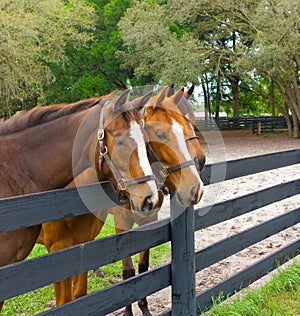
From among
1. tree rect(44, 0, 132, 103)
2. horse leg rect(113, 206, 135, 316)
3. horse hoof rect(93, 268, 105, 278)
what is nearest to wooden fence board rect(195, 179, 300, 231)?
horse leg rect(113, 206, 135, 316)

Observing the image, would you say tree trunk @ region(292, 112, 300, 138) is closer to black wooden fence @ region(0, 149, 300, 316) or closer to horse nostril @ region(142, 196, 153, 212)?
black wooden fence @ region(0, 149, 300, 316)

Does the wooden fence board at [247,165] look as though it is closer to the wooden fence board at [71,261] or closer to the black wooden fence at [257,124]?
the wooden fence board at [71,261]

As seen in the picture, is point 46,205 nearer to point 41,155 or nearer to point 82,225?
point 41,155

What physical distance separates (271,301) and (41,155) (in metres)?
2.42

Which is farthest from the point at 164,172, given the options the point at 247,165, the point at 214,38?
the point at 214,38

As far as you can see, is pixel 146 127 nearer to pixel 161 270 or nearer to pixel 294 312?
pixel 161 270

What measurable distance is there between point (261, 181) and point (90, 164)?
26.5 ft

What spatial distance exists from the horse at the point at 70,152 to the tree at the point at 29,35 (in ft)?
43.7

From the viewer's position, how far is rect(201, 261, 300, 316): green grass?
321 cm

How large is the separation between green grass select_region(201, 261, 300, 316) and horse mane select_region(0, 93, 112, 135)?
6.30 feet

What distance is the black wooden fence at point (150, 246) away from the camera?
1.90 metres

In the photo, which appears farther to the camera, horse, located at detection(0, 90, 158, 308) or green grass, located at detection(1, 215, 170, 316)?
green grass, located at detection(1, 215, 170, 316)

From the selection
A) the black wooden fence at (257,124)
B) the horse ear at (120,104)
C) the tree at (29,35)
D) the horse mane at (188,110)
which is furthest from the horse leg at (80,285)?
the black wooden fence at (257,124)

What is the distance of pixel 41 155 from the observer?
2686 millimetres
